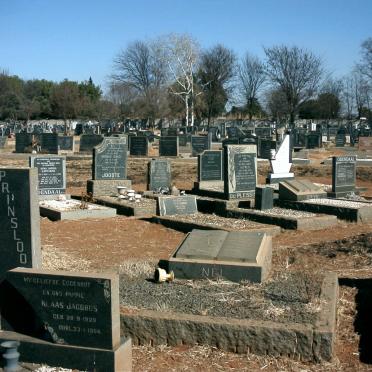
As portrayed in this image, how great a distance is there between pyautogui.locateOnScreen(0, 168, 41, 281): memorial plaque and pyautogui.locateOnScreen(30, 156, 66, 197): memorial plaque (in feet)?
34.5

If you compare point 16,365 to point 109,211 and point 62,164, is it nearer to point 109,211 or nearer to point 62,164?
point 109,211

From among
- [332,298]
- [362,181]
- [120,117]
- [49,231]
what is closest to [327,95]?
[120,117]

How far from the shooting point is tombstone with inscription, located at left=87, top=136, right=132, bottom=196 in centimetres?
1786

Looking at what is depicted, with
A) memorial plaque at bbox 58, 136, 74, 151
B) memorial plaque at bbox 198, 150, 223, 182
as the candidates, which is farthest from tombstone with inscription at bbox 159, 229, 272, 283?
memorial plaque at bbox 58, 136, 74, 151

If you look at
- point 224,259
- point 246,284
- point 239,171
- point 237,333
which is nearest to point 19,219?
point 237,333

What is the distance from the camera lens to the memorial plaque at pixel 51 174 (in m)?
16.7

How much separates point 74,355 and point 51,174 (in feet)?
39.9

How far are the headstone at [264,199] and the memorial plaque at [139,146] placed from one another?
18720 millimetres

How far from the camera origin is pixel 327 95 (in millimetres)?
74688

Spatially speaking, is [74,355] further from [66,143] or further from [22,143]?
[66,143]

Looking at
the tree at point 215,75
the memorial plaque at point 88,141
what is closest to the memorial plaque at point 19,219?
the memorial plaque at point 88,141

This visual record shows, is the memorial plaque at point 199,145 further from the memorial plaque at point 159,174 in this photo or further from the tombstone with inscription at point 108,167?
the tombstone with inscription at point 108,167

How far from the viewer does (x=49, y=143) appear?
34344 mm

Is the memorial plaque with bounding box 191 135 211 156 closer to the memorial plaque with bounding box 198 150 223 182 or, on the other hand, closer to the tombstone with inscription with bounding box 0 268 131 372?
the memorial plaque with bounding box 198 150 223 182
